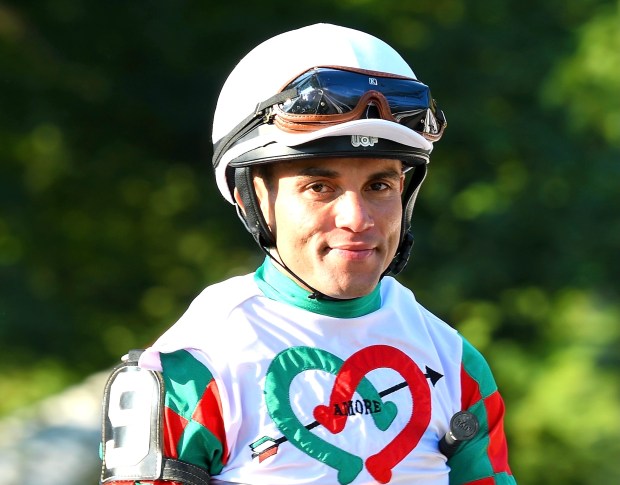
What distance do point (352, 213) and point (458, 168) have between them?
15.5 ft

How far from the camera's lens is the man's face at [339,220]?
2291 millimetres

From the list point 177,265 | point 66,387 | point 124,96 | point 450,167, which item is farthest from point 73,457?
point 450,167

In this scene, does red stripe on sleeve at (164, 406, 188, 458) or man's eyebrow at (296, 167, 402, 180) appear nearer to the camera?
red stripe on sleeve at (164, 406, 188, 458)

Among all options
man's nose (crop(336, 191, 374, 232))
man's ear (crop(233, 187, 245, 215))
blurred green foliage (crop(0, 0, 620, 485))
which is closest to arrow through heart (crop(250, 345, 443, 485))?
man's nose (crop(336, 191, 374, 232))

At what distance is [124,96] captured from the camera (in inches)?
276

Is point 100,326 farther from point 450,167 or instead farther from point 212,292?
point 212,292

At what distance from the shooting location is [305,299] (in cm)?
238

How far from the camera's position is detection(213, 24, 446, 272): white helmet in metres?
2.30

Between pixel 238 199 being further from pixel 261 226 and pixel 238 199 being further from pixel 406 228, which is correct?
pixel 406 228

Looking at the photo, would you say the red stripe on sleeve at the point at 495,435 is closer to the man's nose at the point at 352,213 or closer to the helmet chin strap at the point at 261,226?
the helmet chin strap at the point at 261,226

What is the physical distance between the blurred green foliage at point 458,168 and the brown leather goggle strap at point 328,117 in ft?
Answer: 14.2

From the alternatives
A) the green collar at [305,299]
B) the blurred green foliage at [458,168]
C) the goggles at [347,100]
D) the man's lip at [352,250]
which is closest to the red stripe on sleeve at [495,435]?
the green collar at [305,299]

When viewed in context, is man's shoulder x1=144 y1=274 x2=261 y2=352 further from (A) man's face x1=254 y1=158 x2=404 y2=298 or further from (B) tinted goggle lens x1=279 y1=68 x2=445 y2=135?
(B) tinted goggle lens x1=279 y1=68 x2=445 y2=135

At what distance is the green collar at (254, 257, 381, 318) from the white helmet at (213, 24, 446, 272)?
0.08 m
